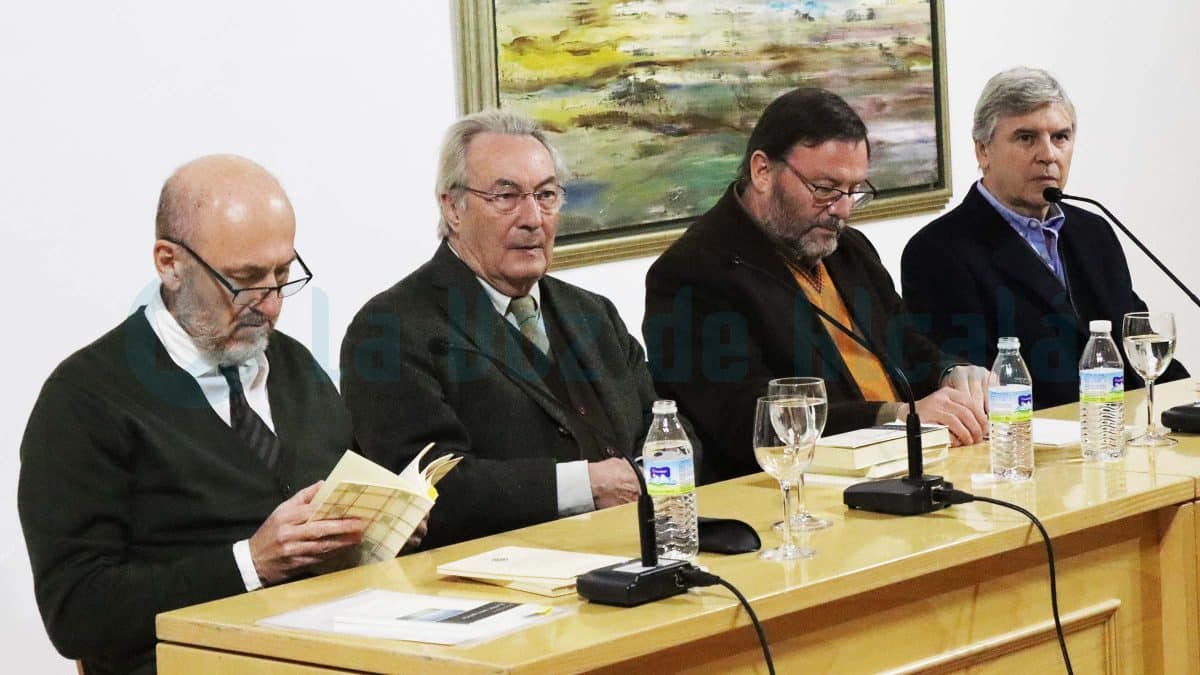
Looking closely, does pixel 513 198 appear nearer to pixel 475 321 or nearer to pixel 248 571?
pixel 475 321

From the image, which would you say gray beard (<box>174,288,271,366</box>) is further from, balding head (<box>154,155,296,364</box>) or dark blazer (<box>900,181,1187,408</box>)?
dark blazer (<box>900,181,1187,408</box>)

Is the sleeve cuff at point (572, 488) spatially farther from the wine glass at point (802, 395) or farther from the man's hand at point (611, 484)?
the wine glass at point (802, 395)

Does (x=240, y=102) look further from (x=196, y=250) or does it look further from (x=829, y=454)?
(x=829, y=454)

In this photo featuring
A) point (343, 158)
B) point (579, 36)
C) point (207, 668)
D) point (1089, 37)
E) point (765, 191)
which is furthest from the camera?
point (1089, 37)

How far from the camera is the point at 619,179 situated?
4727 millimetres

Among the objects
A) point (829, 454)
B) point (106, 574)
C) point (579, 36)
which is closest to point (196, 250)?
point (106, 574)

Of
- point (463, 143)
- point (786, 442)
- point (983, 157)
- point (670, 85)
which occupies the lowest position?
point (786, 442)

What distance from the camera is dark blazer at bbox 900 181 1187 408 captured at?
13.4 ft

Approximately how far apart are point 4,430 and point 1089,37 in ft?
14.8

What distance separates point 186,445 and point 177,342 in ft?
0.61

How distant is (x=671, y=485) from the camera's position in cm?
222

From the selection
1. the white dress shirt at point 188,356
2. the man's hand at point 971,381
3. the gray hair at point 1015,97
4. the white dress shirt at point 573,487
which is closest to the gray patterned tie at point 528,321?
the white dress shirt at point 573,487

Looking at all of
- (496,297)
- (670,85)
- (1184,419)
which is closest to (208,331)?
(496,297)

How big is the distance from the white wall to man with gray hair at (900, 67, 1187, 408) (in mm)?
999
